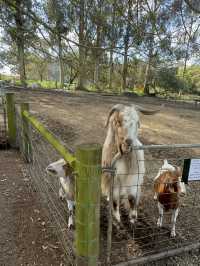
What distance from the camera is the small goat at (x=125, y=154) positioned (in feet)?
7.77

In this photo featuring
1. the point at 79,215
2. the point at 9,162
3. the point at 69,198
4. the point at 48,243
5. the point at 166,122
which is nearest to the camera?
the point at 79,215

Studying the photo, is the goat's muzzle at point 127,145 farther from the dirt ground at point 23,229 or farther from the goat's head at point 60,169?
the dirt ground at point 23,229

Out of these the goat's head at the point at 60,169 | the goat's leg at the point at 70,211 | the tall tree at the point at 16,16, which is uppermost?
the tall tree at the point at 16,16

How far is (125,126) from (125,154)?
312 mm

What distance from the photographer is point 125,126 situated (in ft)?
7.79

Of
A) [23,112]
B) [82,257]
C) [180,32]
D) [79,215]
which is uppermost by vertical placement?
[180,32]

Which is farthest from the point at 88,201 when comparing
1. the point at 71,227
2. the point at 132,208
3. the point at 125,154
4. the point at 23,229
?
the point at 23,229

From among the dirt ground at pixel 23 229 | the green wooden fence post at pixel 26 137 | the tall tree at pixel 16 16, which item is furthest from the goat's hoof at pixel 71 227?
the tall tree at pixel 16 16

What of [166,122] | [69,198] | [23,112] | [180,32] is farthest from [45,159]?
[180,32]

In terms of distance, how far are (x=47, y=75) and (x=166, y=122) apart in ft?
126

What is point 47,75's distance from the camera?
44.2 metres

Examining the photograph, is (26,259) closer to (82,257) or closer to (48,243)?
(48,243)

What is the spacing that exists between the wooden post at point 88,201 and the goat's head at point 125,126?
2.45 ft

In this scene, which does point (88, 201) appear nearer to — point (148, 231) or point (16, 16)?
point (148, 231)
